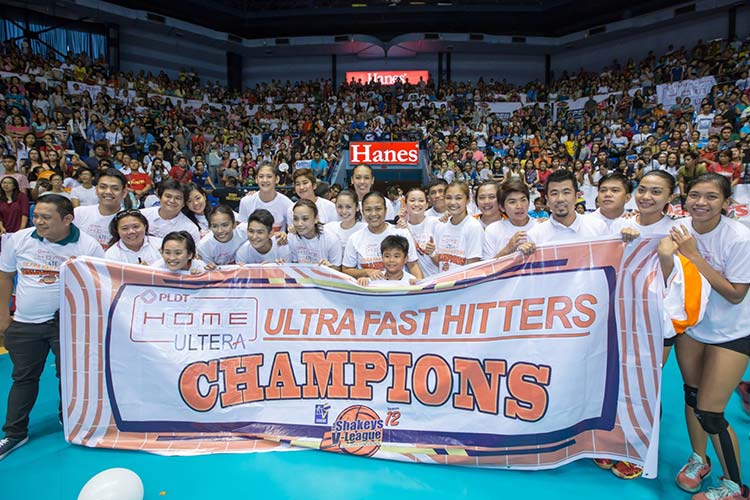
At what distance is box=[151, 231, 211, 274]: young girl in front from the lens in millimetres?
3262

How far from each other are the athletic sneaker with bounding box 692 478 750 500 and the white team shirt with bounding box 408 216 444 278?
2.50m

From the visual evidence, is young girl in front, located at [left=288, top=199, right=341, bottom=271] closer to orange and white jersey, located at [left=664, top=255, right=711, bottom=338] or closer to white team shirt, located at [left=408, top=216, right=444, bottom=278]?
white team shirt, located at [left=408, top=216, right=444, bottom=278]

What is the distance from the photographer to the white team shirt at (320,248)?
4.07m

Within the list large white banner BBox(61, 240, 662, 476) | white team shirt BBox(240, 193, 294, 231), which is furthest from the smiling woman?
large white banner BBox(61, 240, 662, 476)

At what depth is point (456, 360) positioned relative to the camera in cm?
297

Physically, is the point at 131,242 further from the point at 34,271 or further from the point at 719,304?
the point at 719,304

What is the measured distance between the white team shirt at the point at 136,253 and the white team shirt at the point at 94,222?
28.2 inches

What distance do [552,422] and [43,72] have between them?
1944 centimetres

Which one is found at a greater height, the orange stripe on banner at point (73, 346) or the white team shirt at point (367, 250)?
the white team shirt at point (367, 250)

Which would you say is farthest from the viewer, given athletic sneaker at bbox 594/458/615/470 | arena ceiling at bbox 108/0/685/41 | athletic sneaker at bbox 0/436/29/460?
arena ceiling at bbox 108/0/685/41

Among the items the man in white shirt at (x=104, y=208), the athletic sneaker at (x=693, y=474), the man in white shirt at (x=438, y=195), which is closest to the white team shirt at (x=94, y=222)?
the man in white shirt at (x=104, y=208)

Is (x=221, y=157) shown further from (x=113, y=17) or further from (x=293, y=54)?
(x=293, y=54)

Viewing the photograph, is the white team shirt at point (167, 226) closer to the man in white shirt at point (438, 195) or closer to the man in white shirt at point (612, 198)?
the man in white shirt at point (438, 195)

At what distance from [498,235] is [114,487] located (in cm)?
306
